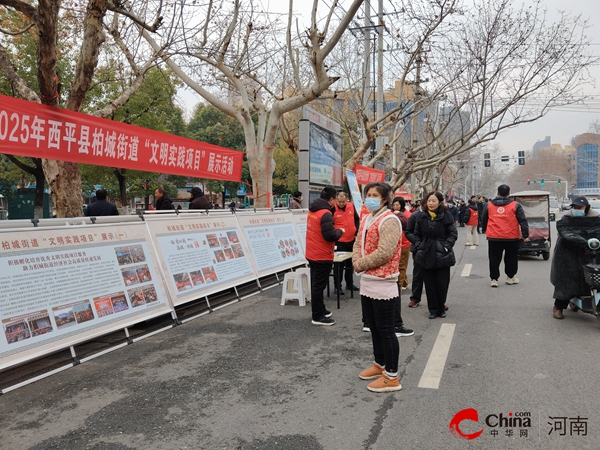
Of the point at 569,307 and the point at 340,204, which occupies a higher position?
the point at 340,204

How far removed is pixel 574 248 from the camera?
600cm

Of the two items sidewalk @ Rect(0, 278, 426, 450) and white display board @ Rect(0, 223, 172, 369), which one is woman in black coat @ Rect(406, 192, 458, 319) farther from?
white display board @ Rect(0, 223, 172, 369)

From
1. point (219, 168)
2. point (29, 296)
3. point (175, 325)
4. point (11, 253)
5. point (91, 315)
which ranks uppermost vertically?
point (219, 168)

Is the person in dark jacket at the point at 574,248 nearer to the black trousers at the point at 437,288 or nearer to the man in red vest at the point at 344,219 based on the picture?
the black trousers at the point at 437,288

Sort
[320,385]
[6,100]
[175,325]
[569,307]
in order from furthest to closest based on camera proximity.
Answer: [569,307]
[175,325]
[6,100]
[320,385]

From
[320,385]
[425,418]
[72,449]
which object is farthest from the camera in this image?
[320,385]

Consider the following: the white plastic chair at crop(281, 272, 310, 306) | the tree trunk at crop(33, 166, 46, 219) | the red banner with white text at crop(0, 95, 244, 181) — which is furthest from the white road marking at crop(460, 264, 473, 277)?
the tree trunk at crop(33, 166, 46, 219)

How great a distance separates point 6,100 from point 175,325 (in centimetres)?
332

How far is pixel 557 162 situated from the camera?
9250 cm

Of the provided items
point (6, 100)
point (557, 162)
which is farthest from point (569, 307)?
point (557, 162)

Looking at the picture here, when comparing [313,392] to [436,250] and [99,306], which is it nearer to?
[99,306]

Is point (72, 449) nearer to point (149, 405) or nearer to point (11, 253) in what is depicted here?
point (149, 405)

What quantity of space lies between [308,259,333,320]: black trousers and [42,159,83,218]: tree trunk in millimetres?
3916

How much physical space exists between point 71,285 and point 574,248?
599 cm
